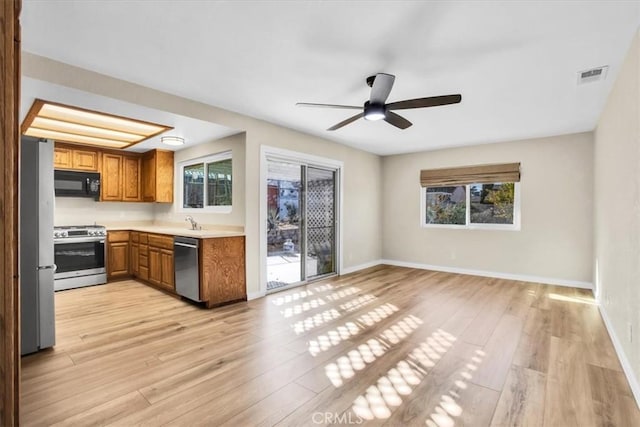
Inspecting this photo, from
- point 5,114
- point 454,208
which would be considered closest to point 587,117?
point 454,208

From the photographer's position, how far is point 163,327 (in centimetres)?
313

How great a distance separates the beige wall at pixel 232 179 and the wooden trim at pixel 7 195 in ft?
10.8

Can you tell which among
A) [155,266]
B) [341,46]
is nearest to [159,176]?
[155,266]

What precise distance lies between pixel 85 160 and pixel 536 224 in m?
7.40

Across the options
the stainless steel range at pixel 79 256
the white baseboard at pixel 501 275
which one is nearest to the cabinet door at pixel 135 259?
the stainless steel range at pixel 79 256

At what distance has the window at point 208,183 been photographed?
458cm

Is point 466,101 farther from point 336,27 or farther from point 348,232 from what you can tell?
point 348,232

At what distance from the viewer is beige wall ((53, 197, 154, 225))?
5152 millimetres

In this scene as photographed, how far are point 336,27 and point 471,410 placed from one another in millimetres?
2569

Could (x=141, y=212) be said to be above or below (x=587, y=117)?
below

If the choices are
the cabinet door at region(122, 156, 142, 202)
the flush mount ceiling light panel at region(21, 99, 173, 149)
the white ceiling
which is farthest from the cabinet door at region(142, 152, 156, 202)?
the white ceiling

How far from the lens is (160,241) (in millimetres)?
4473

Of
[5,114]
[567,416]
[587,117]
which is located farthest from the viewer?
[587,117]

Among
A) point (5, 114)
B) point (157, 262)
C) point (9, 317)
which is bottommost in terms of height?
point (157, 262)
